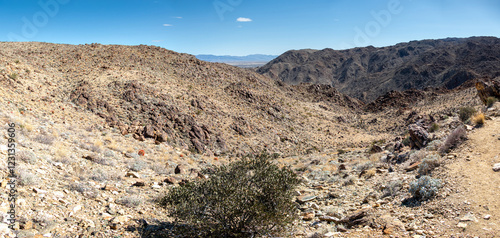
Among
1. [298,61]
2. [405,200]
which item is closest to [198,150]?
[405,200]

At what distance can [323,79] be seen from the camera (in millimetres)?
119812

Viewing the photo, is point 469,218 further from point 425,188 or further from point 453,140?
point 453,140

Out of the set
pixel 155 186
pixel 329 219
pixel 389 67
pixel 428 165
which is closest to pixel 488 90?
pixel 428 165

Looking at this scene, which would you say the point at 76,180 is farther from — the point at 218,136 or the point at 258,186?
the point at 218,136

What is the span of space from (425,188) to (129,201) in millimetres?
8251

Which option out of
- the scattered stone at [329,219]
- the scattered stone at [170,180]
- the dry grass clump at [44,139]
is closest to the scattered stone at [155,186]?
the scattered stone at [170,180]

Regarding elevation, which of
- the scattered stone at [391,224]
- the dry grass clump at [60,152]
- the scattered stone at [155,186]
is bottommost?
the scattered stone at [155,186]

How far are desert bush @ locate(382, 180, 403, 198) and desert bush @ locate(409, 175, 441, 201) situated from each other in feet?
2.40

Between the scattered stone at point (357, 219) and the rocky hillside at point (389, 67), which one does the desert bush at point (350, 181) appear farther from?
the rocky hillside at point (389, 67)

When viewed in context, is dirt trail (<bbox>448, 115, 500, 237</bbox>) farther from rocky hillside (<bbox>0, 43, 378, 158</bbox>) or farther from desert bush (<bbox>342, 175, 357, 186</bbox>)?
rocky hillside (<bbox>0, 43, 378, 158</bbox>)

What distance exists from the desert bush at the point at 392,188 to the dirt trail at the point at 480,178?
4.71ft

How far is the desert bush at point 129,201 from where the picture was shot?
7086mm

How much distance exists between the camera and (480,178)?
6.62 m

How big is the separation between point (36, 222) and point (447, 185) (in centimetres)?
982
